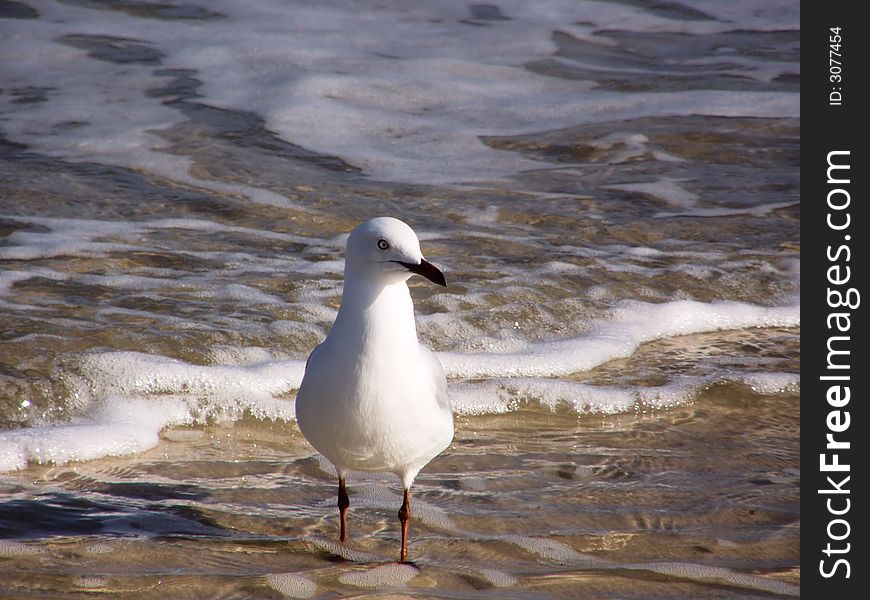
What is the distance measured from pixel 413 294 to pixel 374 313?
2.95m

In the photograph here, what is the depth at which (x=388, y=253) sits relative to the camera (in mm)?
3396

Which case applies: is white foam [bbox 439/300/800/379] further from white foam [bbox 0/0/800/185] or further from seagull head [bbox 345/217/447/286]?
white foam [bbox 0/0/800/185]

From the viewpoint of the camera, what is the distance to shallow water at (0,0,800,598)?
3.86 metres

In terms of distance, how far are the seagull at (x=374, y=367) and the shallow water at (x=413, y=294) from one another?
1.57 feet

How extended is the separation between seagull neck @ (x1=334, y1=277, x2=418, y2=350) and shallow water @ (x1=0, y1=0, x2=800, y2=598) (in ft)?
2.68

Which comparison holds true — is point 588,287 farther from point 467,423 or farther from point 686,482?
point 686,482

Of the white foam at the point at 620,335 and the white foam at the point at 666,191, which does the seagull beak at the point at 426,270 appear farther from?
the white foam at the point at 666,191

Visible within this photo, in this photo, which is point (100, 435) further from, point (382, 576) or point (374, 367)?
point (374, 367)

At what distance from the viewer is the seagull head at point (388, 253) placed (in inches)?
133

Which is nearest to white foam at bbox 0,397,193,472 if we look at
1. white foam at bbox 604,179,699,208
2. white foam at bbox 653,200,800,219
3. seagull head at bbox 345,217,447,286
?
seagull head at bbox 345,217,447,286

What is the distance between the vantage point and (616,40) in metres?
12.7

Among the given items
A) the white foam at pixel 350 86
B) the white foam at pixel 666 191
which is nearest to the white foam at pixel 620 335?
the white foam at pixel 666 191

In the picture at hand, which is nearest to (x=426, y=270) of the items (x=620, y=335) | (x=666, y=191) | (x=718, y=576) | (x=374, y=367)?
(x=374, y=367)

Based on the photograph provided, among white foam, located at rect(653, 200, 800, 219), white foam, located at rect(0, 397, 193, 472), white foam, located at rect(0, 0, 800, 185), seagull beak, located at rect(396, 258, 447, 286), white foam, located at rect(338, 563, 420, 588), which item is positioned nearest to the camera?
seagull beak, located at rect(396, 258, 447, 286)
